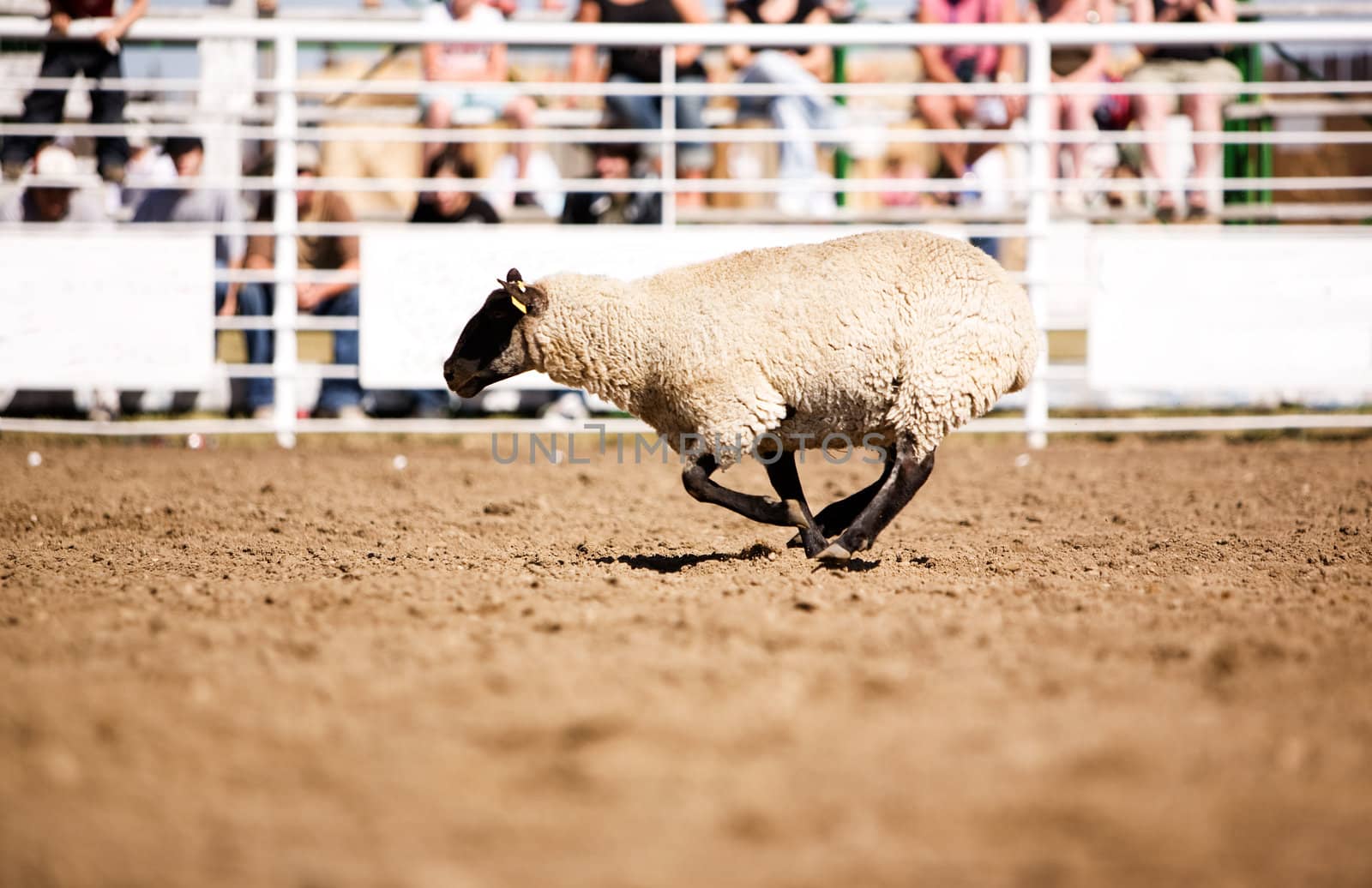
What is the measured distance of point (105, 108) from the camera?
9023 millimetres

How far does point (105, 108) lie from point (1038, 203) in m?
6.24

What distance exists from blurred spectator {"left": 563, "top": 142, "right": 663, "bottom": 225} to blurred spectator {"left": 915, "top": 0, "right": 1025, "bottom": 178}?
2205 mm

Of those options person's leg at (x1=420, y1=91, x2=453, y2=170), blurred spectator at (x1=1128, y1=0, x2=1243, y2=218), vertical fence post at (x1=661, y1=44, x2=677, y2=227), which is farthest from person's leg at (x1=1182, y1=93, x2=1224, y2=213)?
person's leg at (x1=420, y1=91, x2=453, y2=170)

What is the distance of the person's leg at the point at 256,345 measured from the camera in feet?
30.1

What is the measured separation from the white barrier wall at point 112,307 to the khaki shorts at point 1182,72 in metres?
6.50

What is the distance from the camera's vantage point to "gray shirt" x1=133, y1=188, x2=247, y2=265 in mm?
9102

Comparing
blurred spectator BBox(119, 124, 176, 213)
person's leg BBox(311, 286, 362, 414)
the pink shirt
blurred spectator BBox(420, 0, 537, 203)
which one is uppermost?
the pink shirt

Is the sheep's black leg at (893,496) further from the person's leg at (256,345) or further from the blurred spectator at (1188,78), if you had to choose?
the blurred spectator at (1188,78)

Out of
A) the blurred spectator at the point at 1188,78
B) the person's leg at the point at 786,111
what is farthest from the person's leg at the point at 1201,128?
the person's leg at the point at 786,111

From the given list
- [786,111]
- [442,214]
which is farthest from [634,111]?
[442,214]

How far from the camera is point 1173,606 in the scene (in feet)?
13.1

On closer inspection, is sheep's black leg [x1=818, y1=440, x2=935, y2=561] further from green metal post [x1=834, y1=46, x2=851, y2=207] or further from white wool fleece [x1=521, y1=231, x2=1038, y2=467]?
green metal post [x1=834, y1=46, x2=851, y2=207]

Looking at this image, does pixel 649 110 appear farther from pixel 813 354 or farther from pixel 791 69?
pixel 813 354

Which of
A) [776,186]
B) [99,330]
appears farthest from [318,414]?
[776,186]
